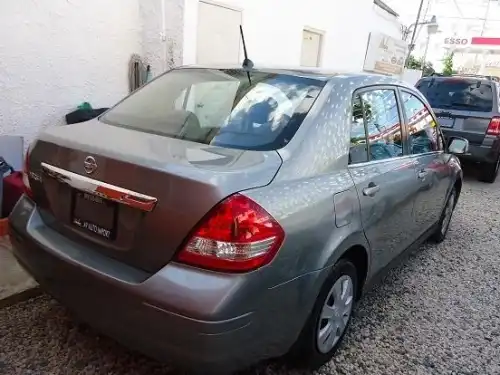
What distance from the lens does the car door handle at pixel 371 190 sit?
2.41m

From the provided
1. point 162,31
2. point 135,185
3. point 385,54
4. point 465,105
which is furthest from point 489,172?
point 135,185

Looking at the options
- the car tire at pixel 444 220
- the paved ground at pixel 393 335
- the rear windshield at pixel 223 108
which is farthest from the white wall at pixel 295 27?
the paved ground at pixel 393 335

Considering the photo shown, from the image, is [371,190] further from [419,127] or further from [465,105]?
[465,105]

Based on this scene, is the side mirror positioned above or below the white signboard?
below

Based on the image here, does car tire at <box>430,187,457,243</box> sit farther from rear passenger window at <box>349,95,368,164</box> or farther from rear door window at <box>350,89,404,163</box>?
rear passenger window at <box>349,95,368,164</box>

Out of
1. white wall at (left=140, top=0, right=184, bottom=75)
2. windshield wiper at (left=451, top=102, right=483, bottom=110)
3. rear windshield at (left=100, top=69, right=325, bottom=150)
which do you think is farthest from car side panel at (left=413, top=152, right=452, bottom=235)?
windshield wiper at (left=451, top=102, right=483, bottom=110)

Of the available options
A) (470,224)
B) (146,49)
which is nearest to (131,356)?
(146,49)

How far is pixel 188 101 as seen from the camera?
2650 millimetres

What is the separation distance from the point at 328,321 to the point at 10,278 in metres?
2.11

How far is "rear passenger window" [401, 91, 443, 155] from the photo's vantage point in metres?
3.28

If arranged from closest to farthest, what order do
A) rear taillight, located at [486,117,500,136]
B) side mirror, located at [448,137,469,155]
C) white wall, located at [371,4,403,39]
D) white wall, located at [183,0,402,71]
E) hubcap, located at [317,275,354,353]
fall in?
hubcap, located at [317,275,354,353] < side mirror, located at [448,137,469,155] < white wall, located at [183,0,402,71] < rear taillight, located at [486,117,500,136] < white wall, located at [371,4,403,39]

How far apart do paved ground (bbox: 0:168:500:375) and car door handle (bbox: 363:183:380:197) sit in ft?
3.10

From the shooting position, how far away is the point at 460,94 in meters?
7.71

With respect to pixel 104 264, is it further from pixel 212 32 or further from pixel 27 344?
pixel 212 32
